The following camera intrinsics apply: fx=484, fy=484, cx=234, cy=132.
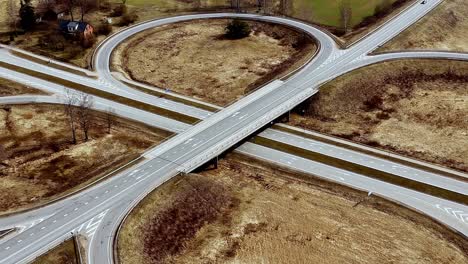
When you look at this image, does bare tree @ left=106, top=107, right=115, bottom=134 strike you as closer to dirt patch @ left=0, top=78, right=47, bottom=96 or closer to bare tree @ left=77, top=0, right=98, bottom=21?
dirt patch @ left=0, top=78, right=47, bottom=96

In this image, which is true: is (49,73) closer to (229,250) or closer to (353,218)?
(229,250)

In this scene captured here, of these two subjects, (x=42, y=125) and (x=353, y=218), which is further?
(x=42, y=125)

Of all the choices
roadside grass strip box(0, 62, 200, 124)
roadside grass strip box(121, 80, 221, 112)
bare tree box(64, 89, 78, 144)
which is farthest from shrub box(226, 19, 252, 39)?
bare tree box(64, 89, 78, 144)

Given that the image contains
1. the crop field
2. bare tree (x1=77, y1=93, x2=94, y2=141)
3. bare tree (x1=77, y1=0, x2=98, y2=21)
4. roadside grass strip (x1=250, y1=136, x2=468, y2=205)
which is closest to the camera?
roadside grass strip (x1=250, y1=136, x2=468, y2=205)

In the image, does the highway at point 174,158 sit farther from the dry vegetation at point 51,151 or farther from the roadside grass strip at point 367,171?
the dry vegetation at point 51,151

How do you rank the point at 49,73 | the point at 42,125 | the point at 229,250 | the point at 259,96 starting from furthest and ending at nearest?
the point at 49,73
the point at 259,96
the point at 42,125
the point at 229,250

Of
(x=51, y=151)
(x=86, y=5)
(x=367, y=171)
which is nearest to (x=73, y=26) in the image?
(x=86, y=5)

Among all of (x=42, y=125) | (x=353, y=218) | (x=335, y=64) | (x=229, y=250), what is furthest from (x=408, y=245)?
(x=42, y=125)
